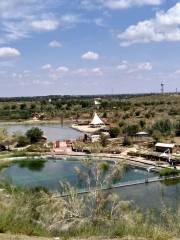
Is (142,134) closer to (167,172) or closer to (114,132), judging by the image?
(114,132)

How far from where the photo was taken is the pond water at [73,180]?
84.8ft

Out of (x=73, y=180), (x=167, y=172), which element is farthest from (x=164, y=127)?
(x=73, y=180)

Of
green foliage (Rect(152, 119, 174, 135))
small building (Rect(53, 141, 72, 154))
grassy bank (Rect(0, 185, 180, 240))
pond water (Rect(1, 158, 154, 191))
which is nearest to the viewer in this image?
grassy bank (Rect(0, 185, 180, 240))

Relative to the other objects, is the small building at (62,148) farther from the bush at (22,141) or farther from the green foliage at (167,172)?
the green foliage at (167,172)

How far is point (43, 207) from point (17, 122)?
84237 millimetres

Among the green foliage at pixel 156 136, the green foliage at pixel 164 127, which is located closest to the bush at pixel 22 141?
the green foliage at pixel 156 136

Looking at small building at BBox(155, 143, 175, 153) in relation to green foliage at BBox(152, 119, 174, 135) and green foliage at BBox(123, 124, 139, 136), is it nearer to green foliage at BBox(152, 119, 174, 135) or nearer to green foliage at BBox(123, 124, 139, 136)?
green foliage at BBox(152, 119, 174, 135)

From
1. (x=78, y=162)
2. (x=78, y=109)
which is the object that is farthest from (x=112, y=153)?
(x=78, y=109)

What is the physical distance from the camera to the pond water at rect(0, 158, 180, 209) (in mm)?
25844

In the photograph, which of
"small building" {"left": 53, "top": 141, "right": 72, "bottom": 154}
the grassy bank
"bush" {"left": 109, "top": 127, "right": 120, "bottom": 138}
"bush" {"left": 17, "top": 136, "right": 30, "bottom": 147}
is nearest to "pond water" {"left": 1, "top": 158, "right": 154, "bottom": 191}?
"small building" {"left": 53, "top": 141, "right": 72, "bottom": 154}

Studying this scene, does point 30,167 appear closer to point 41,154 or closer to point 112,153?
point 41,154

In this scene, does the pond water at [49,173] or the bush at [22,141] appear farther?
the bush at [22,141]

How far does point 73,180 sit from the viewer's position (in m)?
33.9

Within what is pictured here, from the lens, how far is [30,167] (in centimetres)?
4312
